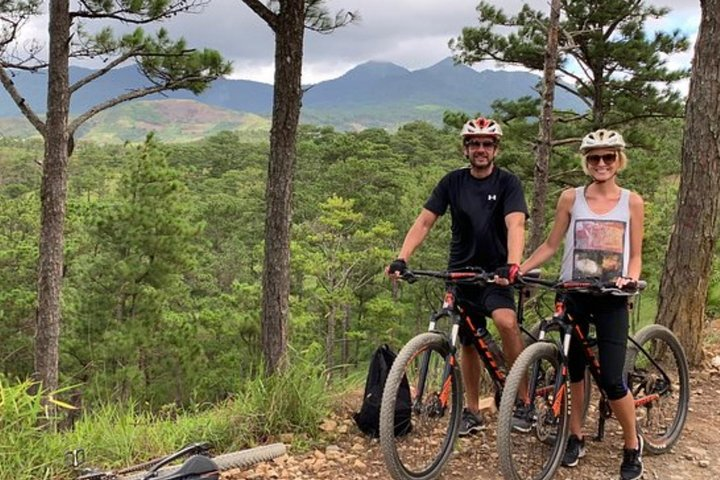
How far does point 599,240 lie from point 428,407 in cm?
117

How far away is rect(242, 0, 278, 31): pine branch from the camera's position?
5859mm

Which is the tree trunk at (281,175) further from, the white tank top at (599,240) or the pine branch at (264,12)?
the white tank top at (599,240)

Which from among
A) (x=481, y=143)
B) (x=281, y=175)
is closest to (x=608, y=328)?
(x=481, y=143)

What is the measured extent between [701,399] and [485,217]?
8.74ft

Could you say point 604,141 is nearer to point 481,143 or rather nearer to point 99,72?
point 481,143

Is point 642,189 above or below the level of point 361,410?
above

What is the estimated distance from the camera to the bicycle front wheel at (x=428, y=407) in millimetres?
3139

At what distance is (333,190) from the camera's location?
30656 mm

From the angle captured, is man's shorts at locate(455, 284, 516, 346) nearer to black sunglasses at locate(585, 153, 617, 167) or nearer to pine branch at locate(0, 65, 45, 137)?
black sunglasses at locate(585, 153, 617, 167)

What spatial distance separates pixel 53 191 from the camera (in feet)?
26.6

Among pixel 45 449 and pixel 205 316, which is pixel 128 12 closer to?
pixel 45 449

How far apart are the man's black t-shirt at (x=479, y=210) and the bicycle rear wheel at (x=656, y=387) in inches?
42.7

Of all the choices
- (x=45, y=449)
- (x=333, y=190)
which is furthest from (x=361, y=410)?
(x=333, y=190)

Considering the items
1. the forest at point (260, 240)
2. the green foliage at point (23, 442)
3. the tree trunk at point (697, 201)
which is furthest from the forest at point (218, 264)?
the green foliage at point (23, 442)
